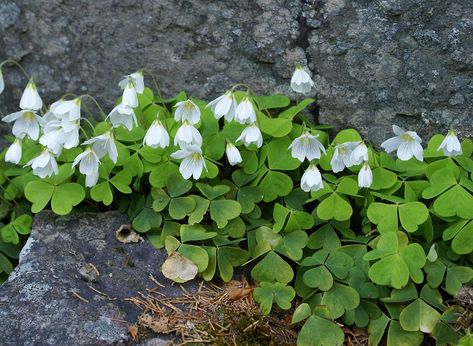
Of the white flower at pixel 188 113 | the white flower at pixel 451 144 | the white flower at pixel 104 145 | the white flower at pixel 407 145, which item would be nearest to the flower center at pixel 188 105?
the white flower at pixel 188 113

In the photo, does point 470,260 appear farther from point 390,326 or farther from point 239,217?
point 239,217

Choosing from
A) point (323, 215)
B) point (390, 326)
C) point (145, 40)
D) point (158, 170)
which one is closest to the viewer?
point (390, 326)

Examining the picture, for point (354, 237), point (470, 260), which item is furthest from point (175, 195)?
point (470, 260)

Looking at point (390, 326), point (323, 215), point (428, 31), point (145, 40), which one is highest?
point (428, 31)

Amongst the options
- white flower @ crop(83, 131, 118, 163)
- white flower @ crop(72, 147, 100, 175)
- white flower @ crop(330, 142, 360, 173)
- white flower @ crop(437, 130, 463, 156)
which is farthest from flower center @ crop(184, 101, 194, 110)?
white flower @ crop(437, 130, 463, 156)

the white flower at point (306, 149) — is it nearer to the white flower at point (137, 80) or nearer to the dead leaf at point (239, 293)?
the dead leaf at point (239, 293)

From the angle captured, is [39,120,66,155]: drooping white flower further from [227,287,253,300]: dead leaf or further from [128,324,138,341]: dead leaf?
[227,287,253,300]: dead leaf
